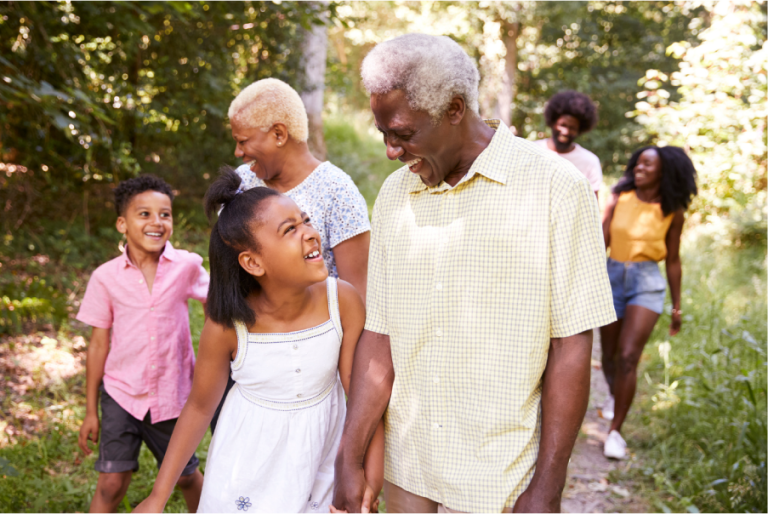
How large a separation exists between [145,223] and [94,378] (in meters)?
0.74

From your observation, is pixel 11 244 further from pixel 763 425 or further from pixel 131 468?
pixel 763 425

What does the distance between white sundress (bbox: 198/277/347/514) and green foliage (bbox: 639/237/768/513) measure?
2.33 metres

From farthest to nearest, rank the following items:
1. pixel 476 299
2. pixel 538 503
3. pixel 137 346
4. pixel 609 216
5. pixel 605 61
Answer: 1. pixel 605 61
2. pixel 609 216
3. pixel 137 346
4. pixel 476 299
5. pixel 538 503

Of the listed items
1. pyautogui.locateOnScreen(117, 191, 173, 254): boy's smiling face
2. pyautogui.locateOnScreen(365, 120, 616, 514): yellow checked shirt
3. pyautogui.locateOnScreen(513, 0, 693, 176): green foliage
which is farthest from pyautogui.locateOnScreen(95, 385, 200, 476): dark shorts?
pyautogui.locateOnScreen(513, 0, 693, 176): green foliage

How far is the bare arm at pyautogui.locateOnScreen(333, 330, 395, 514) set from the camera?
1.83 m

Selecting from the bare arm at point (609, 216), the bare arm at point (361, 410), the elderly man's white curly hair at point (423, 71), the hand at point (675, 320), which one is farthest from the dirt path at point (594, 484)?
the elderly man's white curly hair at point (423, 71)

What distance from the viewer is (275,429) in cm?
208

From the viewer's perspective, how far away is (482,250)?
66.1 inches

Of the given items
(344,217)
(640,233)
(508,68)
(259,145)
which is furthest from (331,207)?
(508,68)

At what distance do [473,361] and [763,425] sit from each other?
2.58 m

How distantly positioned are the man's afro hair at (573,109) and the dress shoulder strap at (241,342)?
3960 millimetres

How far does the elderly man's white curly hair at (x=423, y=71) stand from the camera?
1638 millimetres

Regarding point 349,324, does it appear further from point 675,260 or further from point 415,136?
point 675,260

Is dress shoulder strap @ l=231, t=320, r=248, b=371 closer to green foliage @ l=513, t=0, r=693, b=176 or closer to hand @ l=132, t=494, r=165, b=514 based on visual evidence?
hand @ l=132, t=494, r=165, b=514
